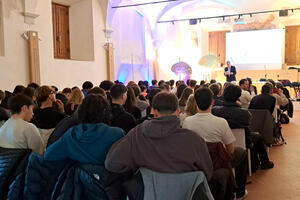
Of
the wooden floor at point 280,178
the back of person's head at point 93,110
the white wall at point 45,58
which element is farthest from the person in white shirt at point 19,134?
the white wall at point 45,58

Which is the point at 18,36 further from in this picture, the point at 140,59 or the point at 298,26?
the point at 298,26

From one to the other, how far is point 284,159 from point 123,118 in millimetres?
3076

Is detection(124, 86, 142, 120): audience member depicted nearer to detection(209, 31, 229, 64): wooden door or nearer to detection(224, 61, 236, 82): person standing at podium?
detection(224, 61, 236, 82): person standing at podium

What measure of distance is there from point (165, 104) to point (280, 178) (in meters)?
2.69

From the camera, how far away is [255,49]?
15.5 m

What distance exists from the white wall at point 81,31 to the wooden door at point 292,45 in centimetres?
1052

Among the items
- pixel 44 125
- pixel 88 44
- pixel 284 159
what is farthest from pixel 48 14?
pixel 284 159

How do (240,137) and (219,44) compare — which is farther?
(219,44)

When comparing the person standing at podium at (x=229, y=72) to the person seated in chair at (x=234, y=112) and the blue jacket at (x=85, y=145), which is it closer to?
the person seated in chair at (x=234, y=112)

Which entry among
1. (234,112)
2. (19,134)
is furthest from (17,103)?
(234,112)

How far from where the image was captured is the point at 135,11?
14.0 meters

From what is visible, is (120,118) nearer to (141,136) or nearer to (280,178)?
(141,136)

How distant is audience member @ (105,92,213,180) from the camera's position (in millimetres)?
2035

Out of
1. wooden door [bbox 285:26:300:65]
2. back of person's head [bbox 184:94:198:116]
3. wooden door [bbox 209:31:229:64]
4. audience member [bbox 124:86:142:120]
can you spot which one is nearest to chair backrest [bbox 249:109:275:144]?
back of person's head [bbox 184:94:198:116]
